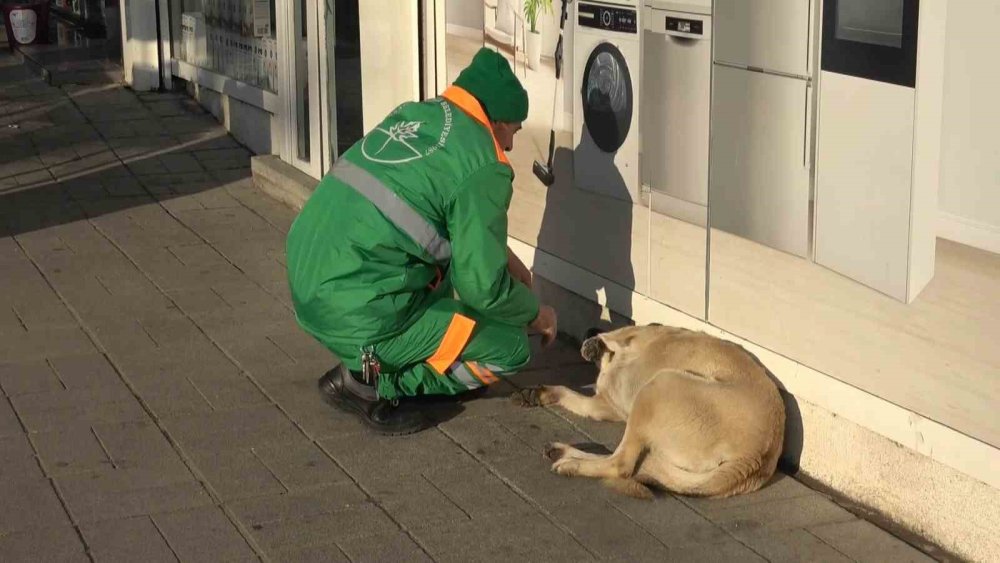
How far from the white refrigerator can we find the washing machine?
0.63 metres

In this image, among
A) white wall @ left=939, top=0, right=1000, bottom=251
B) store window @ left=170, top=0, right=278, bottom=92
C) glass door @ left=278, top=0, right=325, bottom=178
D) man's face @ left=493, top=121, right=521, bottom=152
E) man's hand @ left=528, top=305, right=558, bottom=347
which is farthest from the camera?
store window @ left=170, top=0, right=278, bottom=92

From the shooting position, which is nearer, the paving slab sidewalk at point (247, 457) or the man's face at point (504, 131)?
the paving slab sidewalk at point (247, 457)

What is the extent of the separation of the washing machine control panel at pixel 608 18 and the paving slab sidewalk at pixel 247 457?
1.54 m

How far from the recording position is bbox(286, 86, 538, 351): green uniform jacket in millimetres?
5324

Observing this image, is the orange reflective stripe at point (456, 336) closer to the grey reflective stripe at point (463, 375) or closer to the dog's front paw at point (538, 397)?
the grey reflective stripe at point (463, 375)

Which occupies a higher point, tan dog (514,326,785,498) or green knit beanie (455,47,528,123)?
green knit beanie (455,47,528,123)

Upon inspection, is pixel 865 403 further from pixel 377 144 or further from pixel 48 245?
pixel 48 245

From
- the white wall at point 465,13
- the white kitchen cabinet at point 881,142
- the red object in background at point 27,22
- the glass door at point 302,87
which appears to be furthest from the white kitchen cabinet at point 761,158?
the red object in background at point 27,22

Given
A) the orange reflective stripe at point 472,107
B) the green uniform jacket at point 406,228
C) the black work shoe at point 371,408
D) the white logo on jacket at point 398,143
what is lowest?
the black work shoe at point 371,408

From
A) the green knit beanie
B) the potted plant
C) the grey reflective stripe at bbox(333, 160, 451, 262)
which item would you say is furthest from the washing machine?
the grey reflective stripe at bbox(333, 160, 451, 262)

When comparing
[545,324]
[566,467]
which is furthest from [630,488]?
[545,324]

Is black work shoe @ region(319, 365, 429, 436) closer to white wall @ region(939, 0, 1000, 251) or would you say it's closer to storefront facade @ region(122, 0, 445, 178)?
white wall @ region(939, 0, 1000, 251)

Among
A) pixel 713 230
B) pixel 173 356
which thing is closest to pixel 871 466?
pixel 713 230

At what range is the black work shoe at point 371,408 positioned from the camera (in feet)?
18.3
